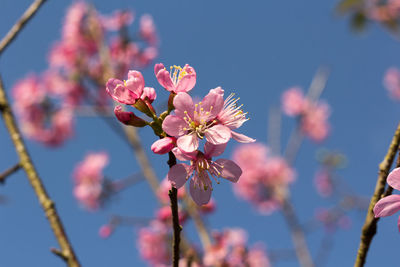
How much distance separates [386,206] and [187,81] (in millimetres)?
561

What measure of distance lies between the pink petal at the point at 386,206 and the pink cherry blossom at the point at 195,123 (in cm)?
37

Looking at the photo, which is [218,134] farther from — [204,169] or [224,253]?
[224,253]

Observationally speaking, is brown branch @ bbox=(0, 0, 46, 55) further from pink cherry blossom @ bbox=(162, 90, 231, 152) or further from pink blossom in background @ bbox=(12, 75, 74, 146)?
pink blossom in background @ bbox=(12, 75, 74, 146)

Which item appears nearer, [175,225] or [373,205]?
[175,225]

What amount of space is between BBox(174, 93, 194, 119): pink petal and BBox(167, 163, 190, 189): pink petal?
15 cm

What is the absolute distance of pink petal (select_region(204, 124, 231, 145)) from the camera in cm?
92

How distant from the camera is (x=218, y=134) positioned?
0.96 metres

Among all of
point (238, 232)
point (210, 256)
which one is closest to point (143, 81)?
point (210, 256)

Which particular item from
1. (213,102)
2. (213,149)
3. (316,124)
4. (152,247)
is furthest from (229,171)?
(316,124)

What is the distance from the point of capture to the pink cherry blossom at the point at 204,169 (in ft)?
3.19

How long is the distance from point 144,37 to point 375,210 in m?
4.99

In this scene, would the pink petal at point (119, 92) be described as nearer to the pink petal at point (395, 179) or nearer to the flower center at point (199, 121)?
the flower center at point (199, 121)

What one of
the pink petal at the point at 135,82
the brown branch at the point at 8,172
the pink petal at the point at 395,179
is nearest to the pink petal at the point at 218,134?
the pink petal at the point at 135,82

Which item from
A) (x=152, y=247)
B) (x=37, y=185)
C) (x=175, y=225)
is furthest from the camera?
(x=152, y=247)
